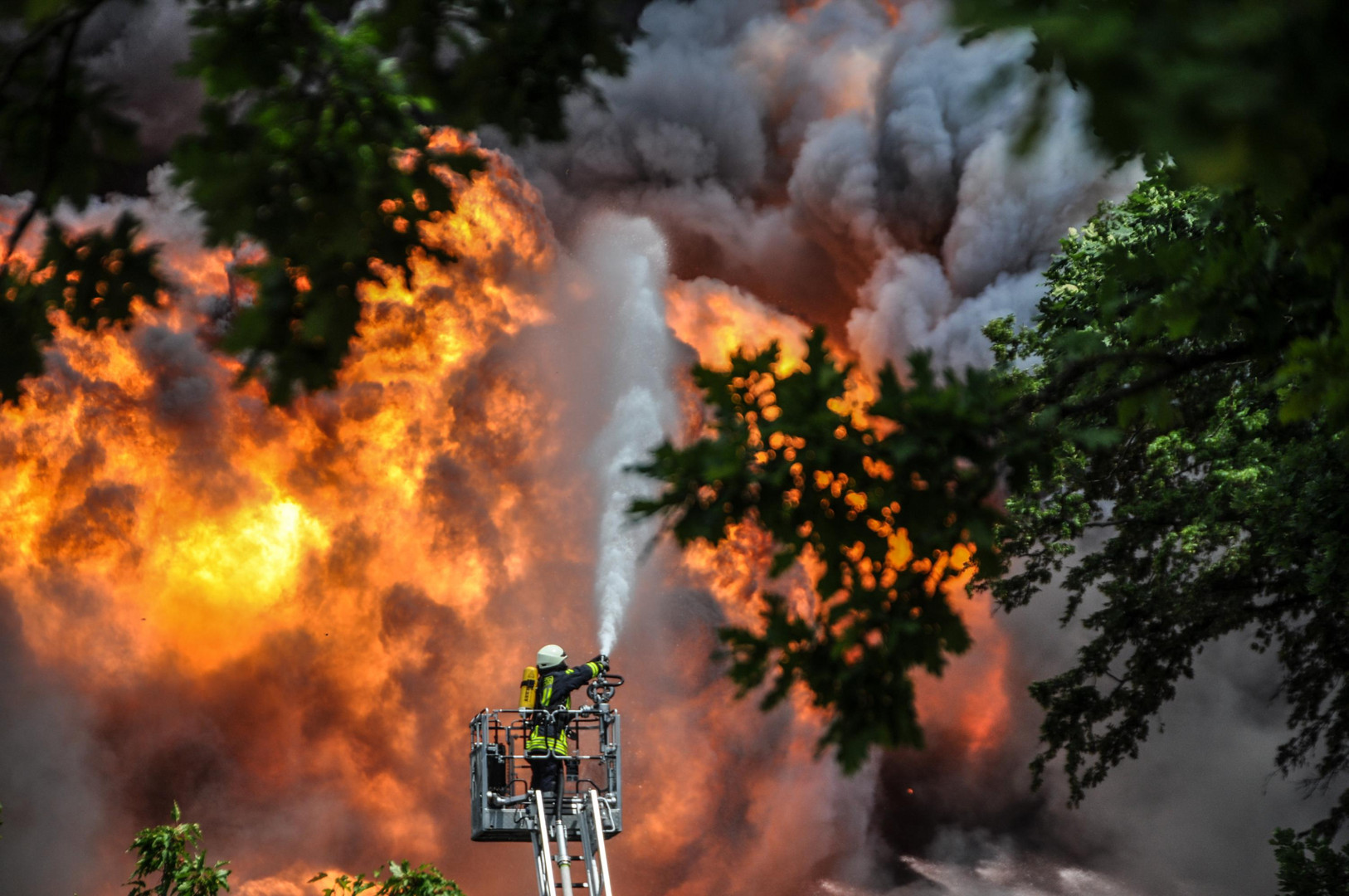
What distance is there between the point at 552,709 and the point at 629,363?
972 centimetres

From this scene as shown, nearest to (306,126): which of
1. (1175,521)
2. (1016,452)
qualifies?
(1016,452)

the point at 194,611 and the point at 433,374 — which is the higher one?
the point at 433,374

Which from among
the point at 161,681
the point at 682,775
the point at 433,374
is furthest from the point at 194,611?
the point at 682,775

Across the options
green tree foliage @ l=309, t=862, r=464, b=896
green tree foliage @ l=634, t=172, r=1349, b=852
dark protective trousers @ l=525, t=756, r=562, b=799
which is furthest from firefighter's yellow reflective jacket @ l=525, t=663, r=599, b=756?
green tree foliage @ l=634, t=172, r=1349, b=852

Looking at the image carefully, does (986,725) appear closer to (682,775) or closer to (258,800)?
(682,775)

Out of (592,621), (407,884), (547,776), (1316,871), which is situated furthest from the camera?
(592,621)

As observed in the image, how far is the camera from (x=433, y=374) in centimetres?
1677

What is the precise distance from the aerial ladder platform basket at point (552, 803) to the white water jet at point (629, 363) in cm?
789

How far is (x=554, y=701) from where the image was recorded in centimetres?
873

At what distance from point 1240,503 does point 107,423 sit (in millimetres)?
13263

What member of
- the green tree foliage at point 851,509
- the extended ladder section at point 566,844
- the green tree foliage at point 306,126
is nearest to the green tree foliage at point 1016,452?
the green tree foliage at point 851,509

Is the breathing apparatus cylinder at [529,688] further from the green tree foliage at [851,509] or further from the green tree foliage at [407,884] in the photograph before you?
the green tree foliage at [851,509]

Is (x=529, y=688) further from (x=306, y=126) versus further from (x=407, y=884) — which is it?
(x=306, y=126)

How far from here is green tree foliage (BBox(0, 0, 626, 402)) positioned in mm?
2289
